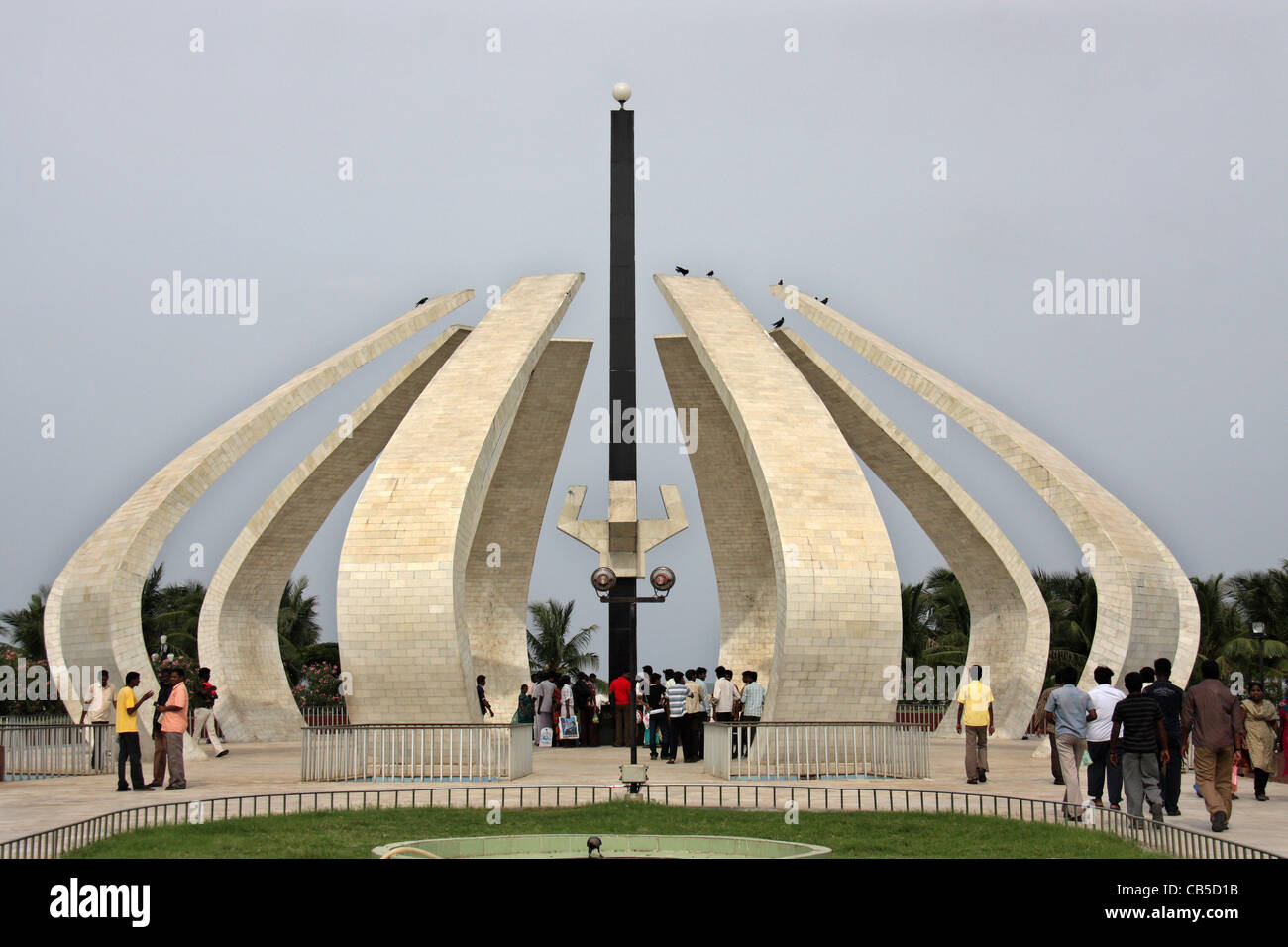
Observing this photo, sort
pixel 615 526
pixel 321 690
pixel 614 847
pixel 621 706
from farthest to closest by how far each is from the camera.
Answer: pixel 321 690
pixel 615 526
pixel 621 706
pixel 614 847

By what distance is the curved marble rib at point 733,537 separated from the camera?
2430 centimetres

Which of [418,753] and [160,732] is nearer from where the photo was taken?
[160,732]

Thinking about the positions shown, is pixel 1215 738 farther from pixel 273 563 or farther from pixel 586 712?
pixel 273 563

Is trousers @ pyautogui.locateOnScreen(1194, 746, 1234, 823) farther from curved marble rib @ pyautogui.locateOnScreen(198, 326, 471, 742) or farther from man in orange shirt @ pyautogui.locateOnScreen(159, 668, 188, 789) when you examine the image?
curved marble rib @ pyautogui.locateOnScreen(198, 326, 471, 742)

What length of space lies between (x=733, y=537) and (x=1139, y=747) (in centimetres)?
1561

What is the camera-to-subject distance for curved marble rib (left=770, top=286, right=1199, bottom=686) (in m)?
17.2

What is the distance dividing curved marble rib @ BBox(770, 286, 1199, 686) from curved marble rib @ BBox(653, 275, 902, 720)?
3880 millimetres

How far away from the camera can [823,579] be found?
568 inches

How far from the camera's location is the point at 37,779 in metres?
14.1

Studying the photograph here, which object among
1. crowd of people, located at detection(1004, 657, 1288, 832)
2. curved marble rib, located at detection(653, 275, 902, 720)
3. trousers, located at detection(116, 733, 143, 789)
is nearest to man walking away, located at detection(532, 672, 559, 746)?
curved marble rib, located at detection(653, 275, 902, 720)

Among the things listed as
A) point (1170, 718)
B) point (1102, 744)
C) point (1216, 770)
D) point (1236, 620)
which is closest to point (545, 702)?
point (1102, 744)

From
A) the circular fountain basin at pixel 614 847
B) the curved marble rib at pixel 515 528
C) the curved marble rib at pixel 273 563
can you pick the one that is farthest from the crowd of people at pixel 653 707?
the circular fountain basin at pixel 614 847

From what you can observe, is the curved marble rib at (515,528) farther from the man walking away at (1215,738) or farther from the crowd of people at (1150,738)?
the man walking away at (1215,738)
